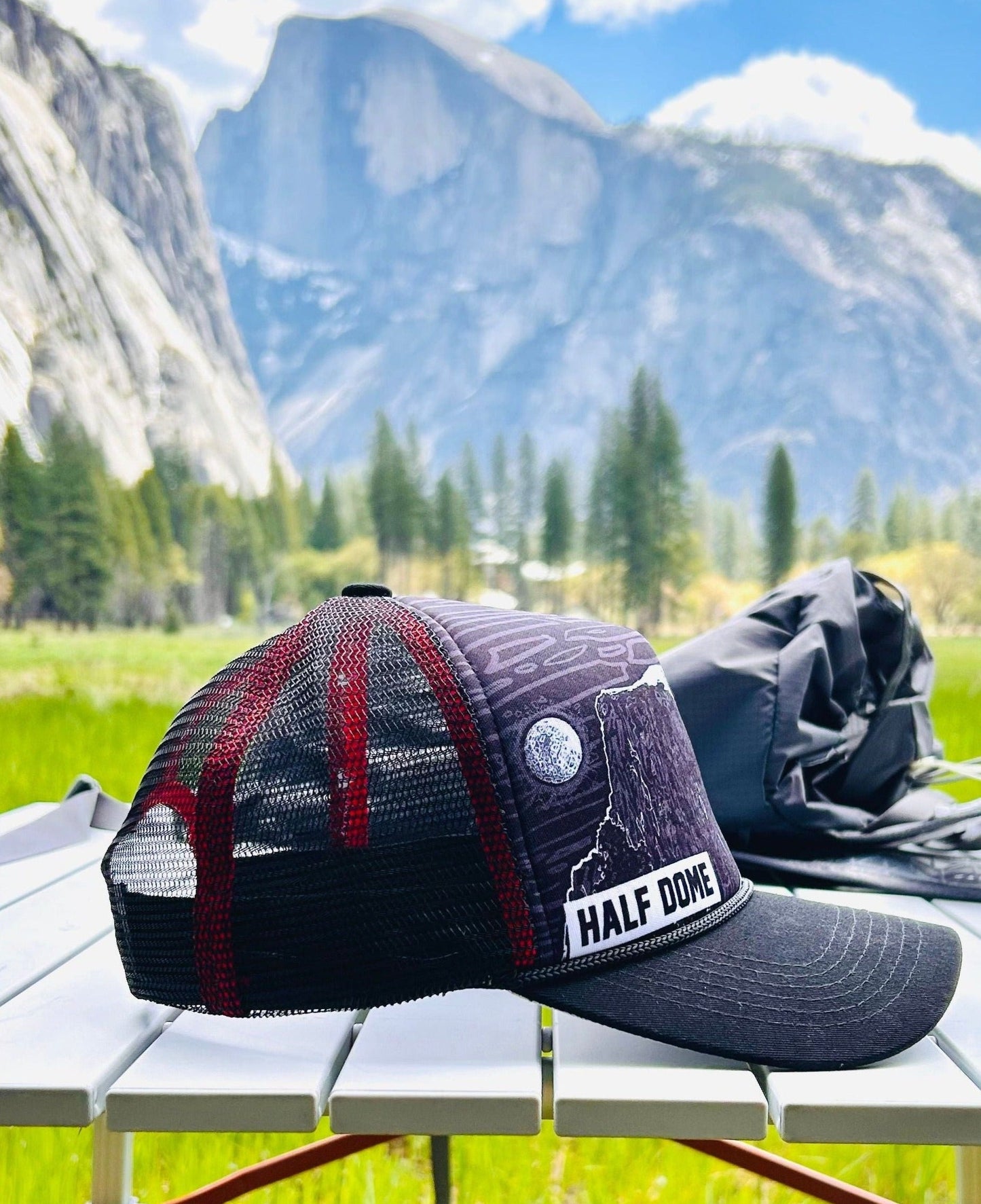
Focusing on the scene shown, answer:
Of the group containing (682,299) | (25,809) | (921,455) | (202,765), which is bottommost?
(25,809)

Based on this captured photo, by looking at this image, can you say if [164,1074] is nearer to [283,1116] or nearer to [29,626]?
[283,1116]

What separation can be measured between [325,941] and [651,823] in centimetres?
24

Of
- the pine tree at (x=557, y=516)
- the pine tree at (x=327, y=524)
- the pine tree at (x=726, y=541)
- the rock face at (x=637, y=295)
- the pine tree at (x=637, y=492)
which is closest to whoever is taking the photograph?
the pine tree at (x=637, y=492)

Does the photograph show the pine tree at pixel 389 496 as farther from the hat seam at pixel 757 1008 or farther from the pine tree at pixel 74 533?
the hat seam at pixel 757 1008

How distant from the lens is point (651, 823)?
0.77 m

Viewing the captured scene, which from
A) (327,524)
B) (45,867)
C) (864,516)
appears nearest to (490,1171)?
(45,867)

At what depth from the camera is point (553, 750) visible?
2.45 ft

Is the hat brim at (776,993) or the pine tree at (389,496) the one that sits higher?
the pine tree at (389,496)

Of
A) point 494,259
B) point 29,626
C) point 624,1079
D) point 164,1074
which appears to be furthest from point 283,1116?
point 494,259

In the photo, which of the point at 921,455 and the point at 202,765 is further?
the point at 921,455

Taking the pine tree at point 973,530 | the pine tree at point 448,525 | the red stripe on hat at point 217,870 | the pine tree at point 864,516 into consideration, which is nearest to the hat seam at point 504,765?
the red stripe on hat at point 217,870

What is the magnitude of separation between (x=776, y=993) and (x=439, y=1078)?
0.77 feet

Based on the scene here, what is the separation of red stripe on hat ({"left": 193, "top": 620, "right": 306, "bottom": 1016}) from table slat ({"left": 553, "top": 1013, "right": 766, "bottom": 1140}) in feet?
0.78

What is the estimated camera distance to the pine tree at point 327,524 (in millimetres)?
11242
